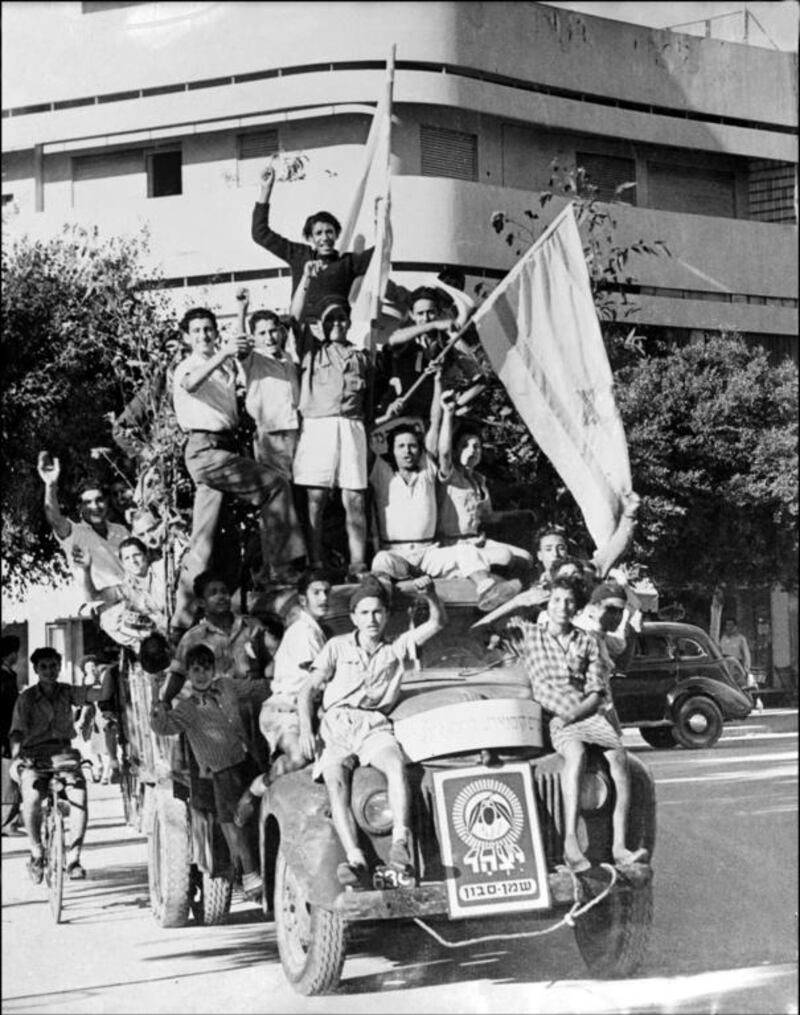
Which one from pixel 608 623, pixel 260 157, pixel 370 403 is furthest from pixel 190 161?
pixel 608 623

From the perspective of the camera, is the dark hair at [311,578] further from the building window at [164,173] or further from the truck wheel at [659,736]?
the building window at [164,173]

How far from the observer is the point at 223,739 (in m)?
3.94

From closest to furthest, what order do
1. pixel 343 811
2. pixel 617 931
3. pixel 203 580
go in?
pixel 343 811, pixel 617 931, pixel 203 580

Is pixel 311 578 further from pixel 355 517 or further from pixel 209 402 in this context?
pixel 209 402

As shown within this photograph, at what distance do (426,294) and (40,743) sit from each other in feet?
4.95

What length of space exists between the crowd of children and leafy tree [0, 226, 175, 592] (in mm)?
135

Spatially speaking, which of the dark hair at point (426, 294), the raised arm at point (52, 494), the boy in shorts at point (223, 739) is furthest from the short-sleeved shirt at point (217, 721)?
the dark hair at point (426, 294)

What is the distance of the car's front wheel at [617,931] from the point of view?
3762 millimetres

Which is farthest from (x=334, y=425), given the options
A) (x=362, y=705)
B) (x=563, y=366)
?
(x=362, y=705)

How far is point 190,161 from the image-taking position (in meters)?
3.99

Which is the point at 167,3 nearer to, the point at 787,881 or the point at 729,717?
the point at 729,717

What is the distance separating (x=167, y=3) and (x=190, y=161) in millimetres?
390

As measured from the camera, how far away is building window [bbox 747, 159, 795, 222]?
13.9ft

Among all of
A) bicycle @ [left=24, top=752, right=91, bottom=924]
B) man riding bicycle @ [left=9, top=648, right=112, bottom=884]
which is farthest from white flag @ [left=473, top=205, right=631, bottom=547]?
bicycle @ [left=24, top=752, right=91, bottom=924]
